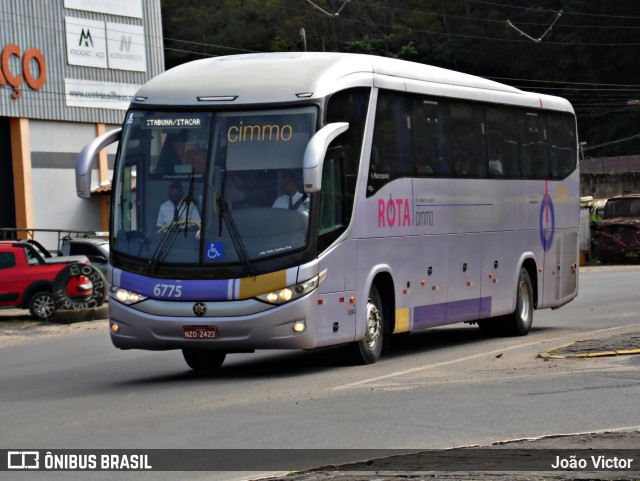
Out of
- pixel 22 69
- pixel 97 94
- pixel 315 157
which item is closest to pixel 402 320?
pixel 315 157

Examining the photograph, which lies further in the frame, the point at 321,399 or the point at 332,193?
the point at 332,193

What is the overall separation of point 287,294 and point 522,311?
24.9 feet

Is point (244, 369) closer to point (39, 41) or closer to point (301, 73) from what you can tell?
point (301, 73)

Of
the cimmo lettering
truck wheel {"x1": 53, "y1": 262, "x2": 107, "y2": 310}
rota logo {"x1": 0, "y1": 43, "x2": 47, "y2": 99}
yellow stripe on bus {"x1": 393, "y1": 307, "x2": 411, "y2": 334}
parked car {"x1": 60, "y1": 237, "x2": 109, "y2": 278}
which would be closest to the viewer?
the cimmo lettering

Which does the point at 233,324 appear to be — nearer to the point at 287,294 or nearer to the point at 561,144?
the point at 287,294

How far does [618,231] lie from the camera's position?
46.0 m

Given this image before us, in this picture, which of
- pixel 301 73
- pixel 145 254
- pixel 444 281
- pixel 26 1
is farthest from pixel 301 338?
pixel 26 1

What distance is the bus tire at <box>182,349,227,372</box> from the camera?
17516mm

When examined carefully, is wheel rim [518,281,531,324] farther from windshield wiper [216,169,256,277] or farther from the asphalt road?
windshield wiper [216,169,256,277]

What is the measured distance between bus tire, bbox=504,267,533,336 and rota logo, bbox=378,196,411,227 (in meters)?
4.36

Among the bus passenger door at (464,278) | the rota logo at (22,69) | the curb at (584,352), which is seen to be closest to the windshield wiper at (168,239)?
the curb at (584,352)

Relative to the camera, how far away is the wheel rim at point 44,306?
3097 cm

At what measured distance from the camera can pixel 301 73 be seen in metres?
16.0

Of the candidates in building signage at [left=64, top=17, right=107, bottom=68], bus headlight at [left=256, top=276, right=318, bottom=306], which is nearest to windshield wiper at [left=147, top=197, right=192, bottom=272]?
bus headlight at [left=256, top=276, right=318, bottom=306]
